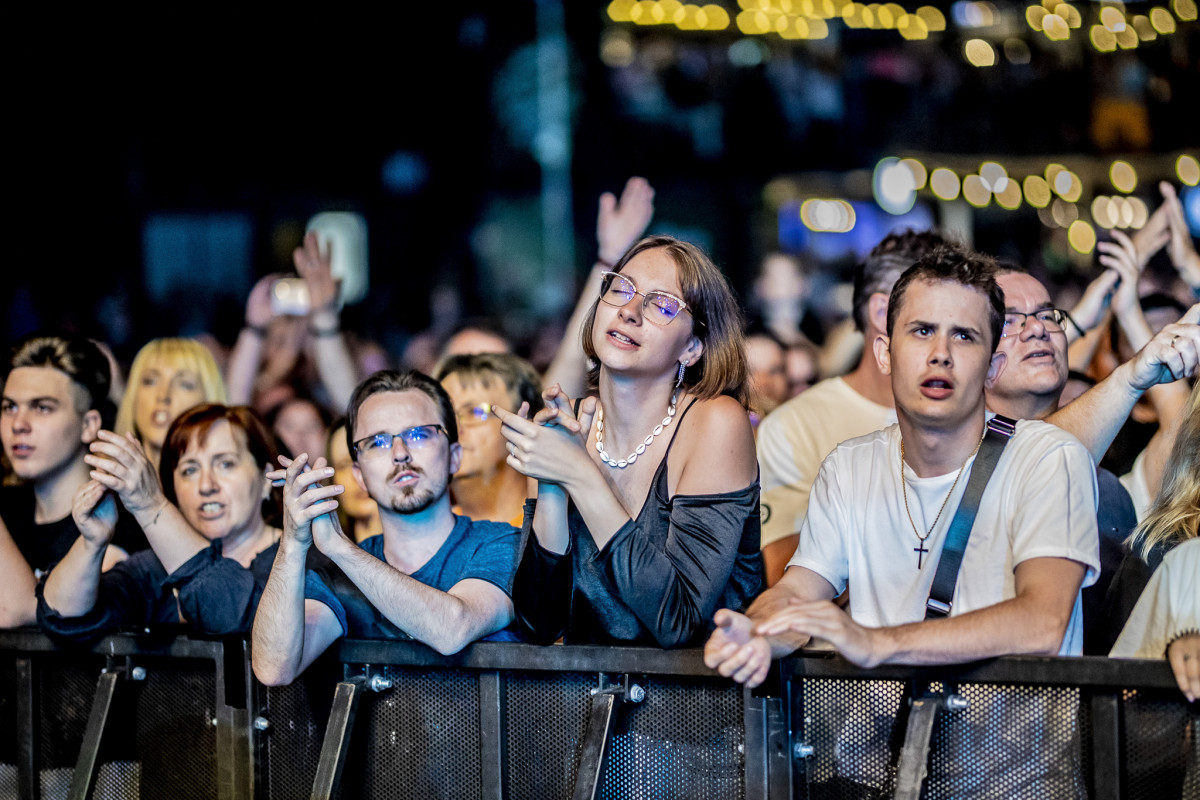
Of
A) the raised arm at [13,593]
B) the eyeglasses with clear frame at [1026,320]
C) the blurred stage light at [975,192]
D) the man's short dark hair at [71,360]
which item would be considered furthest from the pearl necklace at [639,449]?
the blurred stage light at [975,192]

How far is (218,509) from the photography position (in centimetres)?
365

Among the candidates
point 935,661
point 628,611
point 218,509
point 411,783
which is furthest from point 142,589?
point 935,661

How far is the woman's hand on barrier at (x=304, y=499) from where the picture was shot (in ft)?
8.76

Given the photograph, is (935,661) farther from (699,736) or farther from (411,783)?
(411,783)

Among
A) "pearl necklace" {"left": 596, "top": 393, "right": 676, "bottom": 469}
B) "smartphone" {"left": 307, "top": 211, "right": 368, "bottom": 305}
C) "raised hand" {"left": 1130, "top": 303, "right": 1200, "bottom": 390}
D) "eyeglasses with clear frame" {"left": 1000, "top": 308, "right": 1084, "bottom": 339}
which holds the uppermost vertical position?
"smartphone" {"left": 307, "top": 211, "right": 368, "bottom": 305}

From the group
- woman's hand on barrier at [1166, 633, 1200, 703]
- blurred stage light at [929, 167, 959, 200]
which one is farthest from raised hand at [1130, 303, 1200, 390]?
blurred stage light at [929, 167, 959, 200]

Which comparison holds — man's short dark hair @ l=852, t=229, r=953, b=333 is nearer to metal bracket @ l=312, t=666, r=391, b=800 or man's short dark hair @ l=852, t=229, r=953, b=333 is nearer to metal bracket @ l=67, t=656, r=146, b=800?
metal bracket @ l=312, t=666, r=391, b=800

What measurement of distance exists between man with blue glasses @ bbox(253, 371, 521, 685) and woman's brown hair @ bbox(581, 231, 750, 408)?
632 millimetres

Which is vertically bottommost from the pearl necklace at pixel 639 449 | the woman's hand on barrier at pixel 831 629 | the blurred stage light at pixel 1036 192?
the woman's hand on barrier at pixel 831 629

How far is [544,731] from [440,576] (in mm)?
596

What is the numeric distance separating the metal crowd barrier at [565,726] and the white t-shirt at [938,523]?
30 cm

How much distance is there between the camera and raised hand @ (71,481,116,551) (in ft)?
10.3

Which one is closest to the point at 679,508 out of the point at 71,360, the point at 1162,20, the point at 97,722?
the point at 97,722

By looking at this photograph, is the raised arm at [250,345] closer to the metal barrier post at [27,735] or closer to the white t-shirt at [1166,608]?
the metal barrier post at [27,735]
